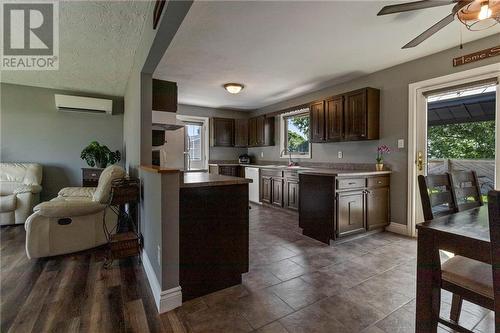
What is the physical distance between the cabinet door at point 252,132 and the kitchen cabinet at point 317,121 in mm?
1841

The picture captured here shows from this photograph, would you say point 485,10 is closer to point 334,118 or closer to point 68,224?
point 334,118

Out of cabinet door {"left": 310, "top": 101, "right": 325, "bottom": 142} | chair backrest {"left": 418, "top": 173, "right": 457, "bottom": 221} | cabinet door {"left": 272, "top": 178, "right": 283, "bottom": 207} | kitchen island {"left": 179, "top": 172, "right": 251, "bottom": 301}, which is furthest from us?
cabinet door {"left": 272, "top": 178, "right": 283, "bottom": 207}

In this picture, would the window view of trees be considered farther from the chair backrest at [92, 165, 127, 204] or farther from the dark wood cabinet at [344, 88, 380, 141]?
the chair backrest at [92, 165, 127, 204]

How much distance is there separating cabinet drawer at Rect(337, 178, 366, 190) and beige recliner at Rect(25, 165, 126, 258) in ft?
8.28

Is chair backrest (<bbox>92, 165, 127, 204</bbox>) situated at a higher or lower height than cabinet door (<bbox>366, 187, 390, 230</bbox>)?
higher

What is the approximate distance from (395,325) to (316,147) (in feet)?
11.3

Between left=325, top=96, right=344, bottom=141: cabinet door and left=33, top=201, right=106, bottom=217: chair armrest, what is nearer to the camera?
left=33, top=201, right=106, bottom=217: chair armrest

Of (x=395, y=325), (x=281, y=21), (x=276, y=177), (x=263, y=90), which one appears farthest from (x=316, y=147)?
(x=395, y=325)

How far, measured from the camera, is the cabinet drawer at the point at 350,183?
2.88 m

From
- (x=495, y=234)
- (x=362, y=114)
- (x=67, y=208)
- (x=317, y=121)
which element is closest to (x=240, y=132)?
(x=317, y=121)

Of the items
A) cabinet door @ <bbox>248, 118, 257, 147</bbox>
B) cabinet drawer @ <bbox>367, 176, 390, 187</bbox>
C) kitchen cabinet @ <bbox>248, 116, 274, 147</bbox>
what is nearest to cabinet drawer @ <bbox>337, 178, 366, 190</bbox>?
cabinet drawer @ <bbox>367, 176, 390, 187</bbox>

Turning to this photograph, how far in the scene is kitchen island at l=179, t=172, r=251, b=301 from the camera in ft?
5.79

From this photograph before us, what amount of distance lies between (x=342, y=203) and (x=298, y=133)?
2.55 m

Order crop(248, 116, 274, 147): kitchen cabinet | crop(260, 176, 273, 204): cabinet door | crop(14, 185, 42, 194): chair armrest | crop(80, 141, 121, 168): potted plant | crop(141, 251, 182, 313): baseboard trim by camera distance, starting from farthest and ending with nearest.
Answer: crop(248, 116, 274, 147): kitchen cabinet, crop(260, 176, 273, 204): cabinet door, crop(80, 141, 121, 168): potted plant, crop(14, 185, 42, 194): chair armrest, crop(141, 251, 182, 313): baseboard trim
